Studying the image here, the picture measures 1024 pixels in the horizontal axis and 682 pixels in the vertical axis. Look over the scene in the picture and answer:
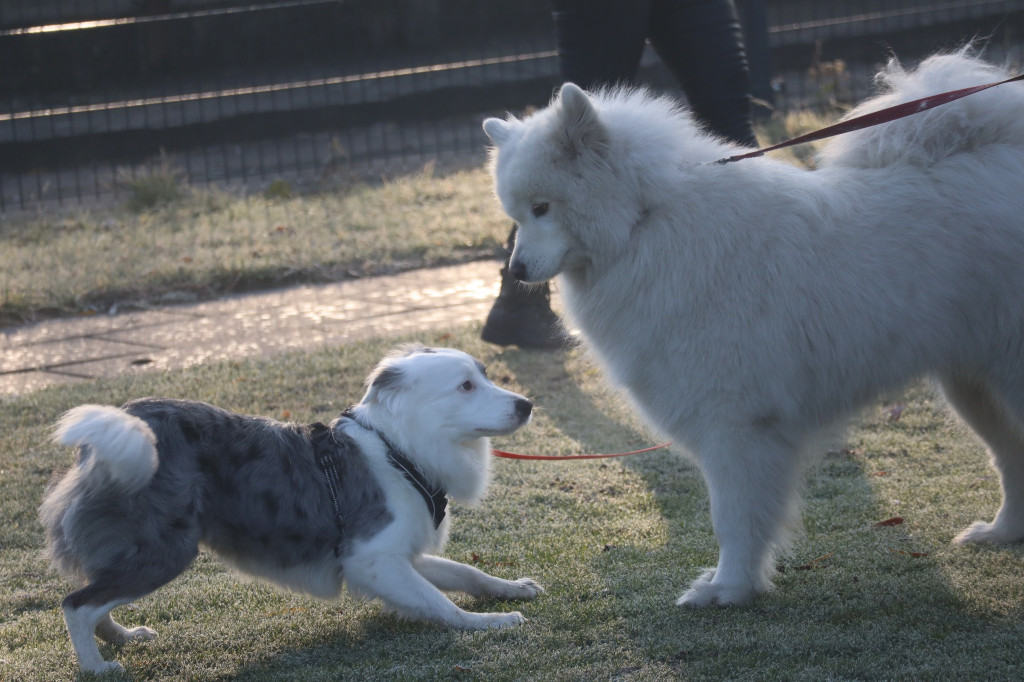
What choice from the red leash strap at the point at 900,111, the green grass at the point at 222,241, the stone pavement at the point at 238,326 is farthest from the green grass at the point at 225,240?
the red leash strap at the point at 900,111

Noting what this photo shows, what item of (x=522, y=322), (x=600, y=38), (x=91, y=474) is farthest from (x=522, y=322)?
(x=91, y=474)

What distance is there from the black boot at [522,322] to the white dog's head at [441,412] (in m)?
2.32

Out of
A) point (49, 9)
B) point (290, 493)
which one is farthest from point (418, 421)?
point (49, 9)

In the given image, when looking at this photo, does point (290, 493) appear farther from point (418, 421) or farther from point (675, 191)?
point (675, 191)

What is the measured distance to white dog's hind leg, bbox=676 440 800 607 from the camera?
9.52 ft

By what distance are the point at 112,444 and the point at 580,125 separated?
152 cm

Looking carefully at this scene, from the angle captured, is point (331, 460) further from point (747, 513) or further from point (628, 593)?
point (747, 513)

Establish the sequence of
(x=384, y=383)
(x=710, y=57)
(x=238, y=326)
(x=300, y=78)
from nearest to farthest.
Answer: (x=384, y=383), (x=710, y=57), (x=238, y=326), (x=300, y=78)

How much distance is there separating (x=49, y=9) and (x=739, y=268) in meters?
13.0

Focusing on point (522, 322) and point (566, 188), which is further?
point (522, 322)

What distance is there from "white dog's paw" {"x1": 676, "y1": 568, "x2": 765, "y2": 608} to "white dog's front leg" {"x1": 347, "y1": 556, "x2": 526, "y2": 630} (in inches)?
19.1

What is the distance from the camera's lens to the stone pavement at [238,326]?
18.4 ft

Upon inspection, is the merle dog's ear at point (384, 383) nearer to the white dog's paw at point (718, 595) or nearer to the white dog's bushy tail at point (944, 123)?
the white dog's paw at point (718, 595)

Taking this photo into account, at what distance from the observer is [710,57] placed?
4.36m
